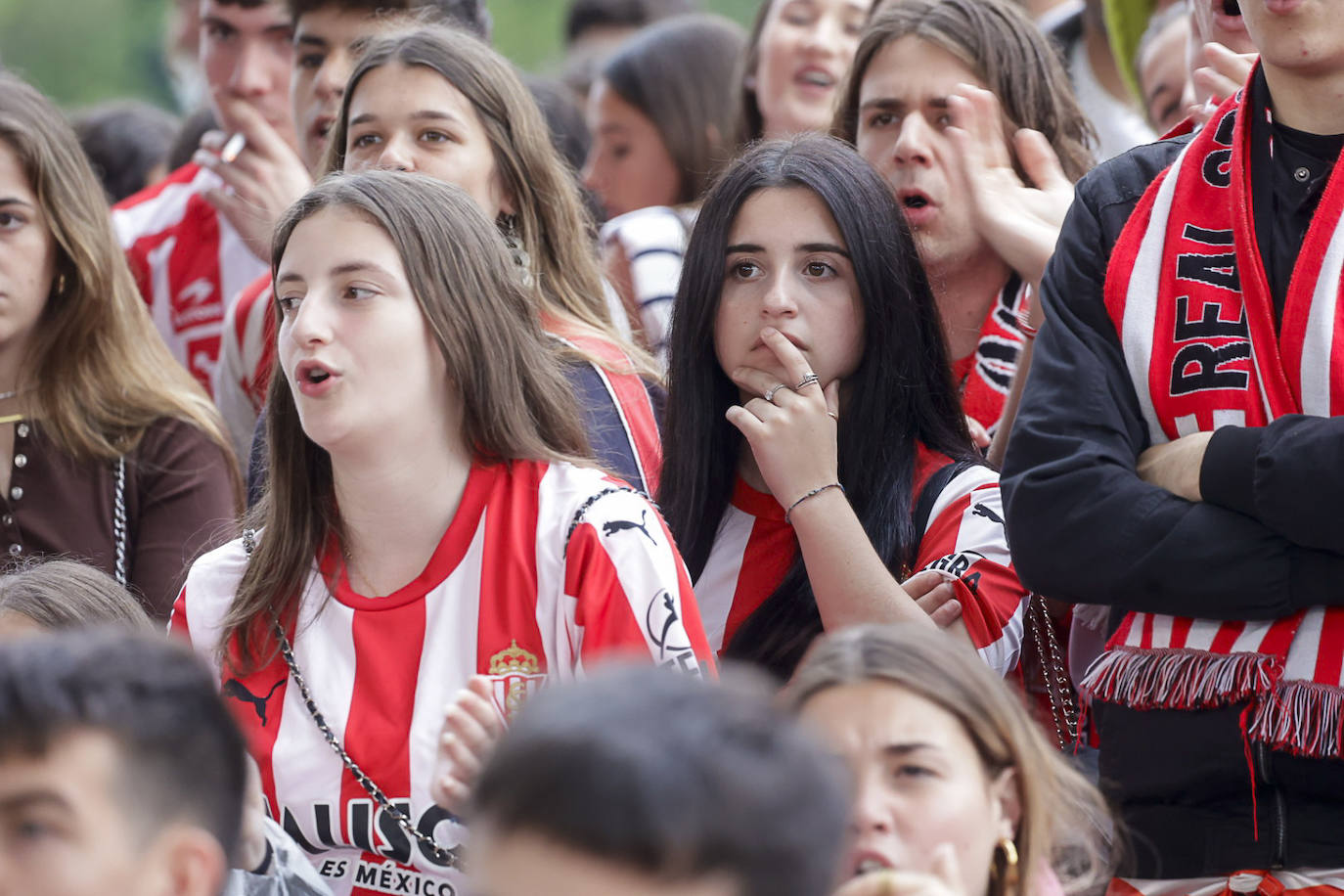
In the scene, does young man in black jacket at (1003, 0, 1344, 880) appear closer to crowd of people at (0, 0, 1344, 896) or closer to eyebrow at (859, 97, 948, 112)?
crowd of people at (0, 0, 1344, 896)

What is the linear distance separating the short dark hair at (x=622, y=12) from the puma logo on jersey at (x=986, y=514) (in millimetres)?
5268

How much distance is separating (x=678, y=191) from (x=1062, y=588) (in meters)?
3.07

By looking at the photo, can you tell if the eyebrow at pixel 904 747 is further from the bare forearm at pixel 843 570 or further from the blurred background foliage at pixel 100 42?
the blurred background foliage at pixel 100 42

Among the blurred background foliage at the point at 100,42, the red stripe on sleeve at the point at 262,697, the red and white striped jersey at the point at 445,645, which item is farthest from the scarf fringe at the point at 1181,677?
the blurred background foliage at the point at 100,42

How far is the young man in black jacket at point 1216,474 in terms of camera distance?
2449 mm

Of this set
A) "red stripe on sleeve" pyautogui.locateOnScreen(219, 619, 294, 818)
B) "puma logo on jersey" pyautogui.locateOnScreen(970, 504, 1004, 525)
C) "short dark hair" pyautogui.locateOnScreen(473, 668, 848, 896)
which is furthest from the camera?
"puma logo on jersey" pyautogui.locateOnScreen(970, 504, 1004, 525)

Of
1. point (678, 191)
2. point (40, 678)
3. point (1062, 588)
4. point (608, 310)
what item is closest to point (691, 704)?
point (40, 678)

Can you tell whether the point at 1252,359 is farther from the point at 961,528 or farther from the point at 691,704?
the point at 691,704

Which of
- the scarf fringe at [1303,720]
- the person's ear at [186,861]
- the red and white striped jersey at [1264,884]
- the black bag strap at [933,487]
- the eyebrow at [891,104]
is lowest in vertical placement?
the red and white striped jersey at [1264,884]

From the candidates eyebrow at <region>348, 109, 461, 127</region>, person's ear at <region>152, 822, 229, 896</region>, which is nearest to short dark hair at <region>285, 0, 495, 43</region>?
eyebrow at <region>348, 109, 461, 127</region>

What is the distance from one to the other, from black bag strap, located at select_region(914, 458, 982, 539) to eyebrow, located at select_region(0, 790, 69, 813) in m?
1.72

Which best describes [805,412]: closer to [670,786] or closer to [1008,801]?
[1008,801]

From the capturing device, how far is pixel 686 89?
17.9 ft

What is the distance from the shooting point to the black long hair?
322 cm
